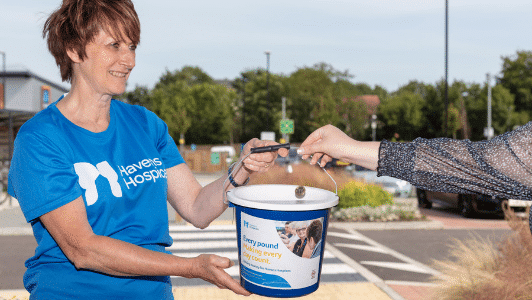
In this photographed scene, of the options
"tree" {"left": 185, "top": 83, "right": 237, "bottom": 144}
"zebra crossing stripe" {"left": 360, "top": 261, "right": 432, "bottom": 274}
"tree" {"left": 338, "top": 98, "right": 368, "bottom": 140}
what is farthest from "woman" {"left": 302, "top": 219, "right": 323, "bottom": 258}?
"tree" {"left": 185, "top": 83, "right": 237, "bottom": 144}

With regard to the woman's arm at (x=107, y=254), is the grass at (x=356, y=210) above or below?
below

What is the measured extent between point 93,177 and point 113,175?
0.08 metres

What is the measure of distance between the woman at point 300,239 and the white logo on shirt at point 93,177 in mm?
778

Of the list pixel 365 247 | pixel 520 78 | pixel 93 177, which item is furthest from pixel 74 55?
pixel 520 78

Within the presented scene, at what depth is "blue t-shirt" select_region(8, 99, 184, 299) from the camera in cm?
177

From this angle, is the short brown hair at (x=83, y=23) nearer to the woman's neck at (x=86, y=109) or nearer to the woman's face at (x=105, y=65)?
the woman's face at (x=105, y=65)

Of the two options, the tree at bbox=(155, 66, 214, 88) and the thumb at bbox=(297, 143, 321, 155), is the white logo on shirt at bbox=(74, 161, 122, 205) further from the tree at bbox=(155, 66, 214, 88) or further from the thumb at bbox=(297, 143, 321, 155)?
the tree at bbox=(155, 66, 214, 88)

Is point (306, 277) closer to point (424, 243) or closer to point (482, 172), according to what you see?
point (482, 172)

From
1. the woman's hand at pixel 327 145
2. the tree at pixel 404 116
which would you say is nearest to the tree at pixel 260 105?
the tree at pixel 404 116

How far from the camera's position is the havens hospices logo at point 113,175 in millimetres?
1870

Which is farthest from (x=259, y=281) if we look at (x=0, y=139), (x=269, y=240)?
(x=0, y=139)

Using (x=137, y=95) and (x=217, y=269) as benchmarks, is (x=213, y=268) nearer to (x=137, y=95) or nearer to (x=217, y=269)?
(x=217, y=269)

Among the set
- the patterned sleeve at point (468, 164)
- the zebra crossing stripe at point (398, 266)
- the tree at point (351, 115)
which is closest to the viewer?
the patterned sleeve at point (468, 164)

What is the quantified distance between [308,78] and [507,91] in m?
21.8
